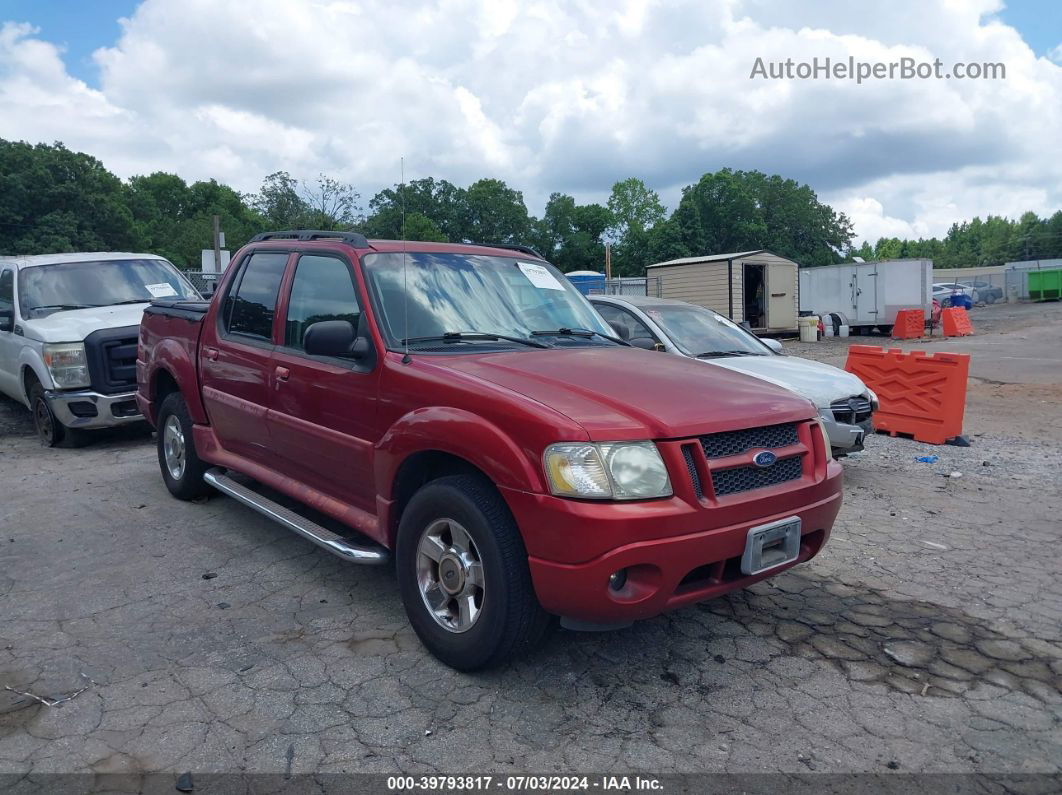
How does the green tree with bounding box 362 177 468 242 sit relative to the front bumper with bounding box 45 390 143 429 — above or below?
above

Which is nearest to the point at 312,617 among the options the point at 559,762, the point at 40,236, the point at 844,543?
the point at 559,762

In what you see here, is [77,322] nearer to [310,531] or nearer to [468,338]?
[310,531]

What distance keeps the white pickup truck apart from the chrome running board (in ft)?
11.5

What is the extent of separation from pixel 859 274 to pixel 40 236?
38179 mm

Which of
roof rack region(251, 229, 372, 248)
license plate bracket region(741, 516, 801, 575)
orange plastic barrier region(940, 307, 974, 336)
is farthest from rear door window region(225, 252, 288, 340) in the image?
orange plastic barrier region(940, 307, 974, 336)

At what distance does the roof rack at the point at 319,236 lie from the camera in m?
4.46

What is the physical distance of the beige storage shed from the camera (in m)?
24.6

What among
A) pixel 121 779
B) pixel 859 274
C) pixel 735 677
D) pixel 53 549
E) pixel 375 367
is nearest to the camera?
pixel 121 779

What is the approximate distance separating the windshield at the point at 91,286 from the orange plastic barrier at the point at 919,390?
7.90 m

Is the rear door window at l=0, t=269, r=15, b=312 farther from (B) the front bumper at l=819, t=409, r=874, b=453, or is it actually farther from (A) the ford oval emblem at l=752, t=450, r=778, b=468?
(A) the ford oval emblem at l=752, t=450, r=778, b=468

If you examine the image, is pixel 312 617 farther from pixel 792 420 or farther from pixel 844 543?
pixel 844 543

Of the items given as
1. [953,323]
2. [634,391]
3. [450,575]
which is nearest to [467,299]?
[634,391]

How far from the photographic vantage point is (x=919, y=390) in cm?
901

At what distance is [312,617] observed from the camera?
4.18m
